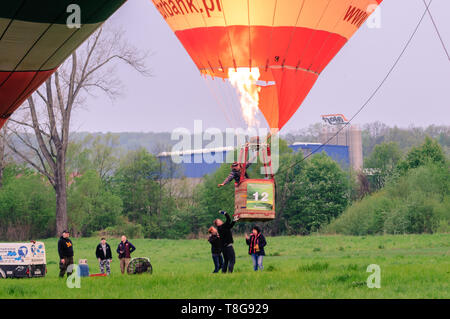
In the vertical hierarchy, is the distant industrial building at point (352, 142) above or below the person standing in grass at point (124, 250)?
above

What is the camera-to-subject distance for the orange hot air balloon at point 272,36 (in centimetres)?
2153

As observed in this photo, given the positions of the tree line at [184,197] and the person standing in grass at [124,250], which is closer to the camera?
the person standing in grass at [124,250]

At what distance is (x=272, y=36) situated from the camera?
22.0 metres

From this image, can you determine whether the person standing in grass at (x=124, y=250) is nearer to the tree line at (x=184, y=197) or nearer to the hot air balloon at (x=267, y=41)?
the hot air balloon at (x=267, y=41)

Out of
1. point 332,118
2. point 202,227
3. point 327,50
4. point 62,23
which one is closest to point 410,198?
point 202,227

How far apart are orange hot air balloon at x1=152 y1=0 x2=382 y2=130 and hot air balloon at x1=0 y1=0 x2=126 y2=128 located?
829 centimetres

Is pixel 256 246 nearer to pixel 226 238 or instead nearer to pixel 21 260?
pixel 226 238

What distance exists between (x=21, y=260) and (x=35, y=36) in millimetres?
8626

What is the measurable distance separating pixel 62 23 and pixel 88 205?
4829cm

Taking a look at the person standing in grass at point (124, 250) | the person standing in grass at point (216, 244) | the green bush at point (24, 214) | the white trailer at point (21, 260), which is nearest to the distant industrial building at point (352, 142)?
the green bush at point (24, 214)

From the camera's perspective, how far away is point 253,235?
19234 mm

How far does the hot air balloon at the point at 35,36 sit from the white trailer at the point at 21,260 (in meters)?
6.19

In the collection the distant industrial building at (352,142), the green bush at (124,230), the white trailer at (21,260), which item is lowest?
the white trailer at (21,260)

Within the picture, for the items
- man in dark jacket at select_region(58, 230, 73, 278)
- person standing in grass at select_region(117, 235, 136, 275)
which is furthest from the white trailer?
→ person standing in grass at select_region(117, 235, 136, 275)
